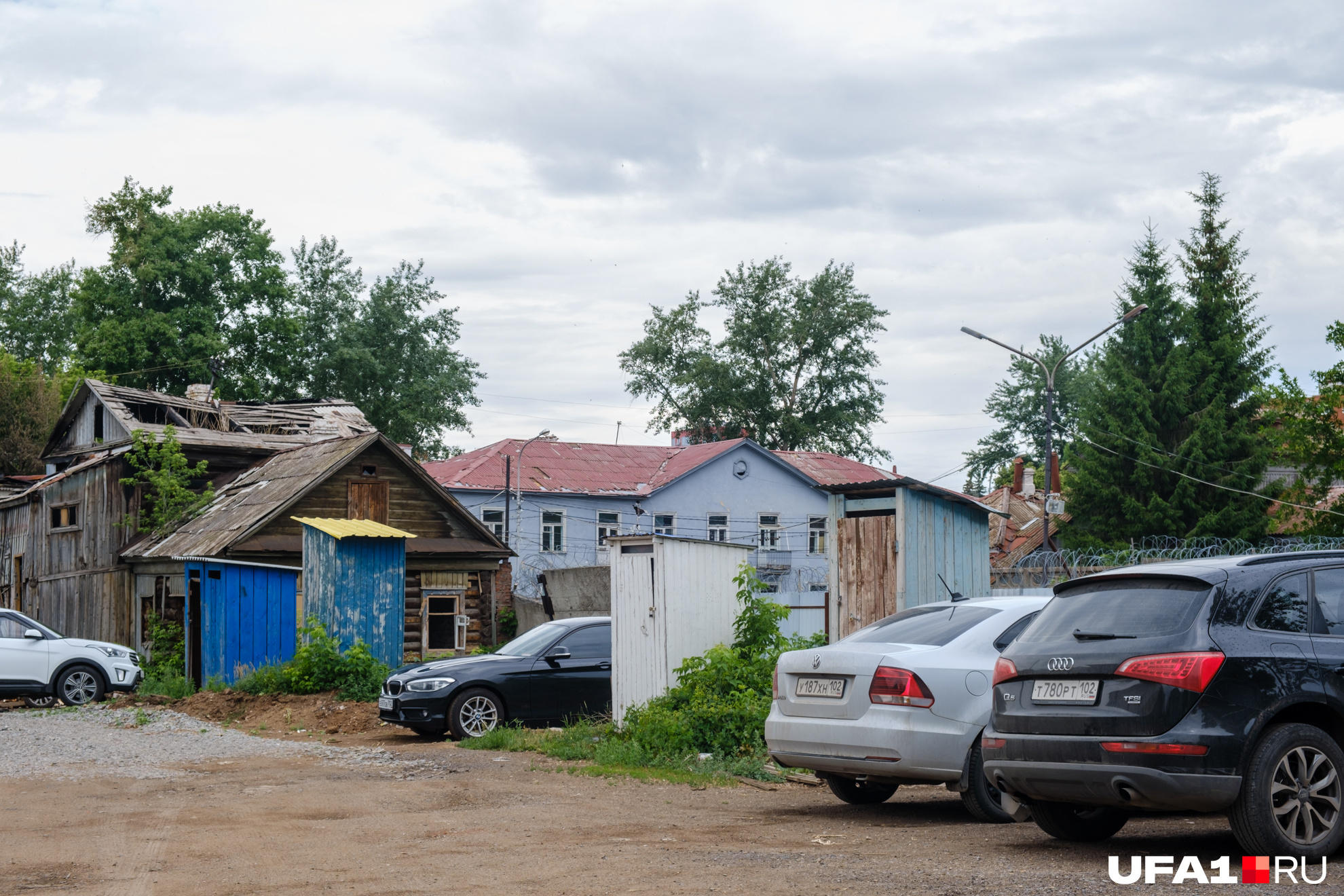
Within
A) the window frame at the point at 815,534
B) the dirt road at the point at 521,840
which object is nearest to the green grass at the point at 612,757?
the dirt road at the point at 521,840

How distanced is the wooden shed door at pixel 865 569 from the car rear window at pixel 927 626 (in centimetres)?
458

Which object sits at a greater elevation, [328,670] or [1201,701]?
[1201,701]

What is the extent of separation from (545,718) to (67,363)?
55790 mm

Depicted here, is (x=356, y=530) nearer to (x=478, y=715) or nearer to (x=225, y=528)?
(x=225, y=528)

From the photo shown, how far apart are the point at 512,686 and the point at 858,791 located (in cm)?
653

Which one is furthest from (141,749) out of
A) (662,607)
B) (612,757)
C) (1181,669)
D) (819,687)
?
(1181,669)

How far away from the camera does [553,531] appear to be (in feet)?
166

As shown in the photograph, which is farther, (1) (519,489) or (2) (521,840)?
(1) (519,489)

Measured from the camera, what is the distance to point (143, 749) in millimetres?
15195

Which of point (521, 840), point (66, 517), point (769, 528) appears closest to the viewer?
point (521, 840)

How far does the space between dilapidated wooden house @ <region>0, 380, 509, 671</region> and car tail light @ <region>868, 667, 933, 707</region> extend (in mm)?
18900

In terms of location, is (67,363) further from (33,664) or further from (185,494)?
(33,664)

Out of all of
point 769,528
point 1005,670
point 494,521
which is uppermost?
point 494,521

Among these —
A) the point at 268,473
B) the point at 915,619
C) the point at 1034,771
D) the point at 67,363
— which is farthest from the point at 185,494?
the point at 67,363
